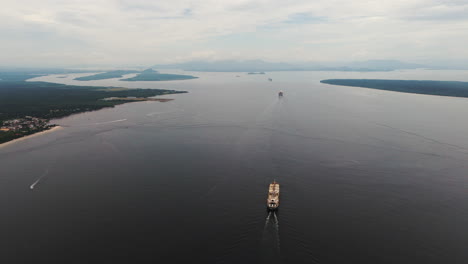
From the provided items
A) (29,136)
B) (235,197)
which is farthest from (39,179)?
(29,136)

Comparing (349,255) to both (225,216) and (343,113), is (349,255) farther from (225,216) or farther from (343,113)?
(343,113)

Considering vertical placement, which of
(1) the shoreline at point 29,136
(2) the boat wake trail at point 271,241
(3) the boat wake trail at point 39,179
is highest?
(1) the shoreline at point 29,136

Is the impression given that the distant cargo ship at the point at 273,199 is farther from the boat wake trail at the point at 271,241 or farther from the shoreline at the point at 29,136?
the shoreline at the point at 29,136

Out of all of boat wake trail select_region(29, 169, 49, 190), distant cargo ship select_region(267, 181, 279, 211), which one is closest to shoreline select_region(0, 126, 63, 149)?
boat wake trail select_region(29, 169, 49, 190)

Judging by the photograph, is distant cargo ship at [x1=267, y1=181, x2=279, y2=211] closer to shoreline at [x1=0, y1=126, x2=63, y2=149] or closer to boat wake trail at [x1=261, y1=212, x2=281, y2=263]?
boat wake trail at [x1=261, y1=212, x2=281, y2=263]

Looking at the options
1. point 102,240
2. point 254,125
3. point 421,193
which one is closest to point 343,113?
point 254,125

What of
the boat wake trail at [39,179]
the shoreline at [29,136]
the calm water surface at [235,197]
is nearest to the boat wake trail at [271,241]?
the calm water surface at [235,197]
